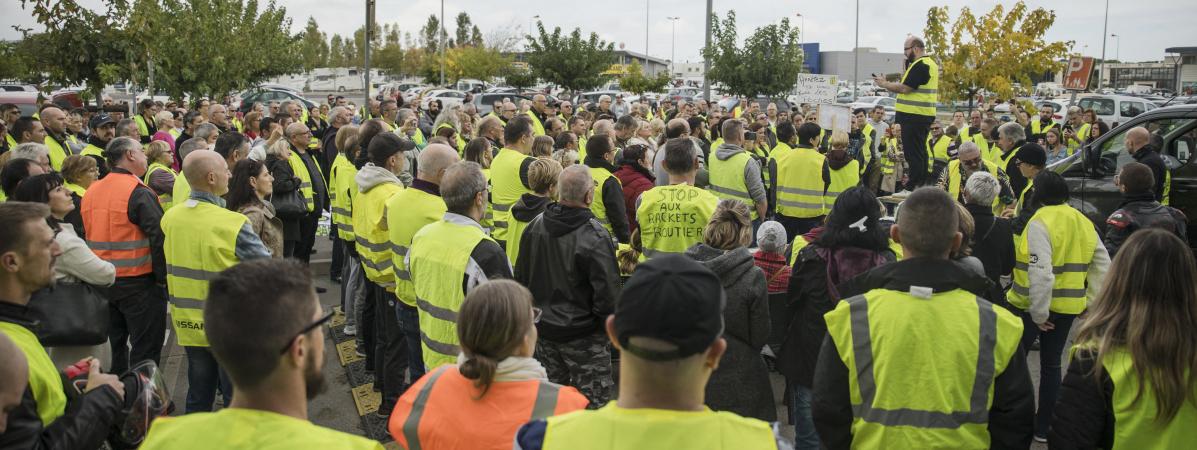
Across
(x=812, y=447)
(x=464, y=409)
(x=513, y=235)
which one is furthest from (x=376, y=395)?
(x=464, y=409)

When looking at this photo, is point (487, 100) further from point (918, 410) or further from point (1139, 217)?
point (918, 410)

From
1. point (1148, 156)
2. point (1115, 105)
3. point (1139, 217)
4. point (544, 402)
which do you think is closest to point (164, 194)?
point (544, 402)

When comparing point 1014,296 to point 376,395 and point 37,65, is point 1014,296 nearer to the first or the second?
point 376,395

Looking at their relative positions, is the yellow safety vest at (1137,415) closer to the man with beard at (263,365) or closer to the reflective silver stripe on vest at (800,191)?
the man with beard at (263,365)

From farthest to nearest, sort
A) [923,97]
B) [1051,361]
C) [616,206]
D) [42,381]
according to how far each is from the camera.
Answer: [923,97] → [616,206] → [1051,361] → [42,381]

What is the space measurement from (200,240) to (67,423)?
2.10m

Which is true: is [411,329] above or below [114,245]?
below

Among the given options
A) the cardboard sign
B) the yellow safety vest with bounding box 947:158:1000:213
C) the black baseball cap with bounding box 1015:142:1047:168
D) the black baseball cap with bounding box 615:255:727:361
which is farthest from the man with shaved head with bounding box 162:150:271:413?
the cardboard sign

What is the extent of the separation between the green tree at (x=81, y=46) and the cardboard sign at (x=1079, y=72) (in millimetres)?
17375

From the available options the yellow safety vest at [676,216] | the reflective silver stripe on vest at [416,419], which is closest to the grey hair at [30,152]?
the yellow safety vest at [676,216]

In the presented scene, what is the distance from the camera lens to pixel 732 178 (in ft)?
26.1

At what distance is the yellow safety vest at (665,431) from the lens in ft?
6.15

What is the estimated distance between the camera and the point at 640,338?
6.40 ft

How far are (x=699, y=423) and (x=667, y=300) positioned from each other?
0.28 meters
